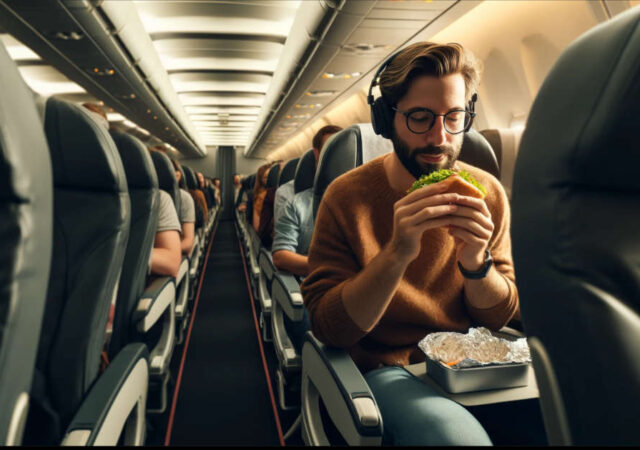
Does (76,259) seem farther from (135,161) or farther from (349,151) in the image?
(349,151)

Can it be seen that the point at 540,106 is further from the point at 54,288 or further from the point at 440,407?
the point at 54,288

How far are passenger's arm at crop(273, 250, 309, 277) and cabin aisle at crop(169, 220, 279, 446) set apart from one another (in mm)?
845

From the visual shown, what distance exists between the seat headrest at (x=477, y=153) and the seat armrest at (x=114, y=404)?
1.41m

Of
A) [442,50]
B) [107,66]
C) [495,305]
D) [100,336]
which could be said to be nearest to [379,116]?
[442,50]

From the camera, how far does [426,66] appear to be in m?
1.20

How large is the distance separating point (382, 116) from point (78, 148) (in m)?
0.87

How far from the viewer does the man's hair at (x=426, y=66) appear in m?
1.18

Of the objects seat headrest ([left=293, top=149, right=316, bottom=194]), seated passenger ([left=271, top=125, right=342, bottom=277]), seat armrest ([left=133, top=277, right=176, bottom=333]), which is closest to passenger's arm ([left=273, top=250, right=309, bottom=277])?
seated passenger ([left=271, top=125, right=342, bottom=277])

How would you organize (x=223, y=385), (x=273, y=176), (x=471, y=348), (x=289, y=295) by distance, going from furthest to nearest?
(x=273, y=176) < (x=223, y=385) < (x=289, y=295) < (x=471, y=348)

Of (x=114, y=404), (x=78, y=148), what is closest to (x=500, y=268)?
(x=114, y=404)

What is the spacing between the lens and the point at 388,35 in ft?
15.1

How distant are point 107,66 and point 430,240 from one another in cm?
567

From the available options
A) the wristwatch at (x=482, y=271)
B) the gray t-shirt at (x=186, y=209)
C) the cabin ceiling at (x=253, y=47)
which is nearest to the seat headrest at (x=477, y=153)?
the wristwatch at (x=482, y=271)

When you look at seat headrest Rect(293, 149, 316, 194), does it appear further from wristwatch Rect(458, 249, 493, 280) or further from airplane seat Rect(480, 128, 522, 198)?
wristwatch Rect(458, 249, 493, 280)
